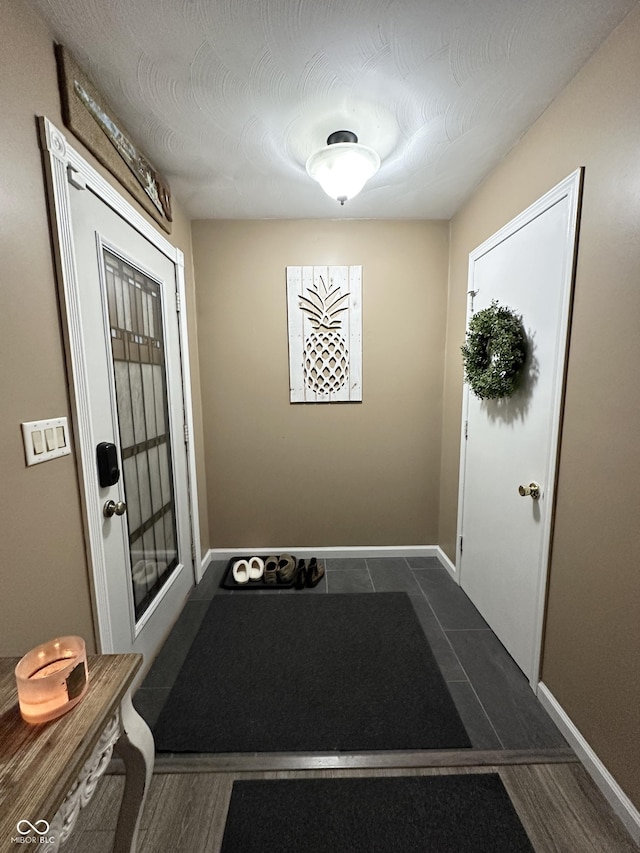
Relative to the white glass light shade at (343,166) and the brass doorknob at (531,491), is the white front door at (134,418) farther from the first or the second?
the brass doorknob at (531,491)

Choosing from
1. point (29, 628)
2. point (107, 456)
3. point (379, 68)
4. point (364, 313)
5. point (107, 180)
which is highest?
point (379, 68)

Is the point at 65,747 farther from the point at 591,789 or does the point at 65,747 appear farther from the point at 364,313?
the point at 364,313

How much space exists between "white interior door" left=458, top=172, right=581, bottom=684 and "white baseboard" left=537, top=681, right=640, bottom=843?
105mm

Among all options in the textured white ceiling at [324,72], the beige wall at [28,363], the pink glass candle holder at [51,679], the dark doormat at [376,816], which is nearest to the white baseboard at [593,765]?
the dark doormat at [376,816]

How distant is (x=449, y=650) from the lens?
5.61ft

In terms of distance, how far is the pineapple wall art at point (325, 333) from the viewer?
7.58 ft

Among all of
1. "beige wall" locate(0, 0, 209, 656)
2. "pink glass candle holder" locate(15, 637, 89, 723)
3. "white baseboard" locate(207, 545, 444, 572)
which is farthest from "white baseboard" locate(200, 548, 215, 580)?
"pink glass candle holder" locate(15, 637, 89, 723)

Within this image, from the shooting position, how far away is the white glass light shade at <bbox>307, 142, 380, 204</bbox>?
1449 millimetres

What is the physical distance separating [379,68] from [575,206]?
2.78 ft

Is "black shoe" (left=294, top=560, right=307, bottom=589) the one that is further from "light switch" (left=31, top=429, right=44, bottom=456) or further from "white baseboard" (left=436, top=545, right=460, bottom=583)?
"light switch" (left=31, top=429, right=44, bottom=456)

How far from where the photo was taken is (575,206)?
1.21m

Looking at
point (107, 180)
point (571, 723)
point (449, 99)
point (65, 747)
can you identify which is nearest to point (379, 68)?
point (449, 99)

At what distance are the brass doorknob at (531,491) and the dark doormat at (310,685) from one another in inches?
36.4

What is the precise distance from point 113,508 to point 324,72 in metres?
1.78
